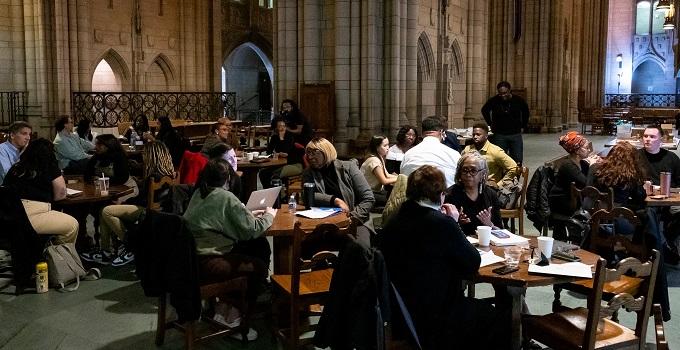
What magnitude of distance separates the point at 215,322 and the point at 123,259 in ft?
8.06

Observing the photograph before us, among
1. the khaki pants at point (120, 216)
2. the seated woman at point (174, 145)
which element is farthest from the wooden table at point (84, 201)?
the seated woman at point (174, 145)

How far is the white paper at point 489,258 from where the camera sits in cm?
407

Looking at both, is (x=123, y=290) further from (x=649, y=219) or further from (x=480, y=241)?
(x=649, y=219)

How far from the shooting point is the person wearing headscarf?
6711 mm

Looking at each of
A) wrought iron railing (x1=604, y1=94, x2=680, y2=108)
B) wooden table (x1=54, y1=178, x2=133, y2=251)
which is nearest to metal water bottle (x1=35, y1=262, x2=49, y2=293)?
wooden table (x1=54, y1=178, x2=133, y2=251)

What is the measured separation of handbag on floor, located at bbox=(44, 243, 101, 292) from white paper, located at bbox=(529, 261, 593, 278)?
4112mm

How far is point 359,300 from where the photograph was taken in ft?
11.2

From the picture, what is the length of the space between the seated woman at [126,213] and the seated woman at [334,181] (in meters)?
1.41

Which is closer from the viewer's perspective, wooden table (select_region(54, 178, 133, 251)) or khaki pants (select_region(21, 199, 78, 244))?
khaki pants (select_region(21, 199, 78, 244))

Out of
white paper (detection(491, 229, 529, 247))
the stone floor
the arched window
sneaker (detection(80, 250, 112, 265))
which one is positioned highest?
the arched window

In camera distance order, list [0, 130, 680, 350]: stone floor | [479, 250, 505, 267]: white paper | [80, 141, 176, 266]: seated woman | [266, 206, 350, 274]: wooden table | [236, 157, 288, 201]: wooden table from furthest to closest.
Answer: [236, 157, 288, 201]: wooden table, [80, 141, 176, 266]: seated woman, [266, 206, 350, 274]: wooden table, [0, 130, 680, 350]: stone floor, [479, 250, 505, 267]: white paper

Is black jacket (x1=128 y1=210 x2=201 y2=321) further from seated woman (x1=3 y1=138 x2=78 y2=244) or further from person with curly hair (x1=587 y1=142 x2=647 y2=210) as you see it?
person with curly hair (x1=587 y1=142 x2=647 y2=210)

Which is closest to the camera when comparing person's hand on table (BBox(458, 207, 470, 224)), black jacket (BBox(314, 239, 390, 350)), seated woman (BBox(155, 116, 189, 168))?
black jacket (BBox(314, 239, 390, 350))

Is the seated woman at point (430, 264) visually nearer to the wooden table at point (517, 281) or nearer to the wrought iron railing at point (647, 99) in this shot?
the wooden table at point (517, 281)
